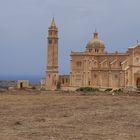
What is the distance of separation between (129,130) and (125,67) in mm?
50093

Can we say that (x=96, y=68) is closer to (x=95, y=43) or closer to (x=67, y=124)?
(x=95, y=43)

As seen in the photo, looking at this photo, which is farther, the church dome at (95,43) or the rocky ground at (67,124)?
the church dome at (95,43)

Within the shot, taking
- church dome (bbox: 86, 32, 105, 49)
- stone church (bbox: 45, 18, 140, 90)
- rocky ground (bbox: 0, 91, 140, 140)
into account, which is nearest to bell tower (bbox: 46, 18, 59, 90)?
stone church (bbox: 45, 18, 140, 90)

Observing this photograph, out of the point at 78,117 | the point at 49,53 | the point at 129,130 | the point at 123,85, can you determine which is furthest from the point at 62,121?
the point at 49,53

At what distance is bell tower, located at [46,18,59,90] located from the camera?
73125 mm

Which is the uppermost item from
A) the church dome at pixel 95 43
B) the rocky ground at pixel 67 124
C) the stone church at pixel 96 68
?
the church dome at pixel 95 43

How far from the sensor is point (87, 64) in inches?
2719

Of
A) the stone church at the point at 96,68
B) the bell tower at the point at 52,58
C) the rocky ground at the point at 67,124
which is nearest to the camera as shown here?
the rocky ground at the point at 67,124

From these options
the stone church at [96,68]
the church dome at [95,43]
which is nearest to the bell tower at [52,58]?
the stone church at [96,68]

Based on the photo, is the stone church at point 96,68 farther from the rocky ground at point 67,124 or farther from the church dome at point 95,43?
the rocky ground at point 67,124

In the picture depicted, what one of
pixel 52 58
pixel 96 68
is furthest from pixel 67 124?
pixel 52 58

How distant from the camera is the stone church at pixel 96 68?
6781 cm

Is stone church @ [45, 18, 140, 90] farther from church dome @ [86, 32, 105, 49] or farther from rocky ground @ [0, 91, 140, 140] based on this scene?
rocky ground @ [0, 91, 140, 140]

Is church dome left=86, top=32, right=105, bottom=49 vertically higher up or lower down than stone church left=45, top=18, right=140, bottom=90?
higher up
